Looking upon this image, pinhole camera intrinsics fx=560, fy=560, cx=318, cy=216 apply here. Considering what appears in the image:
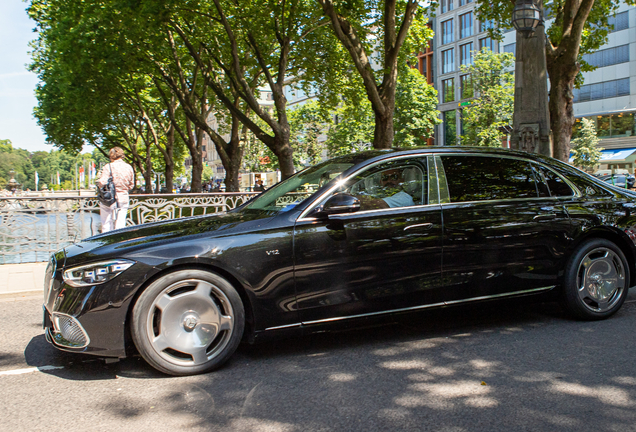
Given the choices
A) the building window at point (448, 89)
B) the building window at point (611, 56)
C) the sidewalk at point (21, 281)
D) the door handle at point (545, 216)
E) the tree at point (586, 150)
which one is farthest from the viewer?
the building window at point (448, 89)

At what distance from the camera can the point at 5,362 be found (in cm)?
423

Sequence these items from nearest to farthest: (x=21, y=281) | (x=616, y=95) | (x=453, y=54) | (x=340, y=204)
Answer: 1. (x=340, y=204)
2. (x=21, y=281)
3. (x=616, y=95)
4. (x=453, y=54)

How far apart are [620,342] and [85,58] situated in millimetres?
19212

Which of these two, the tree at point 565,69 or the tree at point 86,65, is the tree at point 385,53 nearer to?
the tree at point 565,69

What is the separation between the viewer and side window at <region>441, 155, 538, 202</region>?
4.52 metres

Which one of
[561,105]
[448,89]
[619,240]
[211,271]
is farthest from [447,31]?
[211,271]

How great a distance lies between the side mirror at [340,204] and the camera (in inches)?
156

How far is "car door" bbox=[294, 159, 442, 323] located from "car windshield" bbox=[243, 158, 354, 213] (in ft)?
0.73

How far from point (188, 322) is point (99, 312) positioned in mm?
569

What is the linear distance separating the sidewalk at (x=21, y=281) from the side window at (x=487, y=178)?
18.8 feet

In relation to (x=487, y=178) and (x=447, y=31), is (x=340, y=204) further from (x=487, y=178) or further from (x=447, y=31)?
(x=447, y=31)

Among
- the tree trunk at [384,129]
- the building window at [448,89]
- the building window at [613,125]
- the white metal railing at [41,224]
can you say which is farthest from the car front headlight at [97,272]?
the building window at [448,89]

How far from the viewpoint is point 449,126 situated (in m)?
60.0

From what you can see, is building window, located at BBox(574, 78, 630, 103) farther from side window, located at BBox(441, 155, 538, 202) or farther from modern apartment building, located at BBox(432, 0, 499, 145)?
side window, located at BBox(441, 155, 538, 202)
